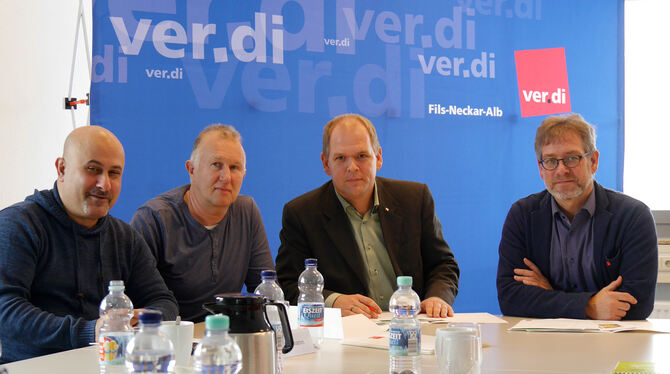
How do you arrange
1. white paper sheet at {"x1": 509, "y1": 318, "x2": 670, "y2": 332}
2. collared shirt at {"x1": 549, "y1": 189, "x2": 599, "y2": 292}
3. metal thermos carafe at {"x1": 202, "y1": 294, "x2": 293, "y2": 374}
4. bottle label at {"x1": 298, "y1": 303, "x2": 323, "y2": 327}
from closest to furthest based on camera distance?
metal thermos carafe at {"x1": 202, "y1": 294, "x2": 293, "y2": 374} → bottle label at {"x1": 298, "y1": 303, "x2": 323, "y2": 327} → white paper sheet at {"x1": 509, "y1": 318, "x2": 670, "y2": 332} → collared shirt at {"x1": 549, "y1": 189, "x2": 599, "y2": 292}

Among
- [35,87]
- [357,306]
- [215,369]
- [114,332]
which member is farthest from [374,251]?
[35,87]

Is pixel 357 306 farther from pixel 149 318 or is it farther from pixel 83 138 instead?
pixel 149 318

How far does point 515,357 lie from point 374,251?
1277 mm

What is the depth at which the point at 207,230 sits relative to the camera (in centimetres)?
306

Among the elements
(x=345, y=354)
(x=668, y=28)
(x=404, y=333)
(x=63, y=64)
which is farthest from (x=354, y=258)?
(x=668, y=28)

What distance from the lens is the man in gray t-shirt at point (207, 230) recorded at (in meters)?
2.97

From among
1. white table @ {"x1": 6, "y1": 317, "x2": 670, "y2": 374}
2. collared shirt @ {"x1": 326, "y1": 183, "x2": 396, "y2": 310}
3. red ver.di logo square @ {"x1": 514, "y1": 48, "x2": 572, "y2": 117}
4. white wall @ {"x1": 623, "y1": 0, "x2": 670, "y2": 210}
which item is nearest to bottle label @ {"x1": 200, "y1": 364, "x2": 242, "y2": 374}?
white table @ {"x1": 6, "y1": 317, "x2": 670, "y2": 374}

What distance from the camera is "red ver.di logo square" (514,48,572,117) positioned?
4.22m

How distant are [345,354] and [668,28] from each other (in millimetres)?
3920

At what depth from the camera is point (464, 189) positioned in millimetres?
4160

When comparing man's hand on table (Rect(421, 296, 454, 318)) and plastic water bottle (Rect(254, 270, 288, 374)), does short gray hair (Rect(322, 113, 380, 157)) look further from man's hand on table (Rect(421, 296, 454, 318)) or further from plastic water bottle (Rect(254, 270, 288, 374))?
plastic water bottle (Rect(254, 270, 288, 374))

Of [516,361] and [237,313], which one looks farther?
[516,361]

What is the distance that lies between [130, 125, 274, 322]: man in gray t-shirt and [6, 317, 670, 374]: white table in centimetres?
96

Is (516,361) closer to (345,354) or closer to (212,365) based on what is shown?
(345,354)
